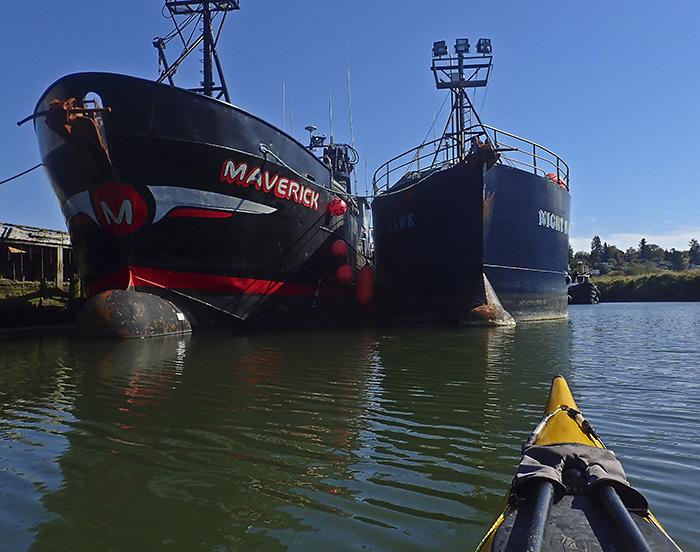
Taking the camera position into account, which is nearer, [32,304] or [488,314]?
[488,314]

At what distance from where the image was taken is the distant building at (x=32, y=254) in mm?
17031

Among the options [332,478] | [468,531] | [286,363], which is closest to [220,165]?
[286,363]

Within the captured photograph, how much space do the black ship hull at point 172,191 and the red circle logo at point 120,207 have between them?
22 mm

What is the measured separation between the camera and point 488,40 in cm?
2112

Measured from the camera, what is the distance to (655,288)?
194 feet

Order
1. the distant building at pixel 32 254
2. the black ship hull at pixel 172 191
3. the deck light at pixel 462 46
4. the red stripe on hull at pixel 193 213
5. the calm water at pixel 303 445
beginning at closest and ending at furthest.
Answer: the calm water at pixel 303 445
the black ship hull at pixel 172 191
the red stripe on hull at pixel 193 213
the distant building at pixel 32 254
the deck light at pixel 462 46

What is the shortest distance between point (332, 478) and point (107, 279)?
35.8ft

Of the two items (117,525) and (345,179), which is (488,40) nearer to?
(345,179)

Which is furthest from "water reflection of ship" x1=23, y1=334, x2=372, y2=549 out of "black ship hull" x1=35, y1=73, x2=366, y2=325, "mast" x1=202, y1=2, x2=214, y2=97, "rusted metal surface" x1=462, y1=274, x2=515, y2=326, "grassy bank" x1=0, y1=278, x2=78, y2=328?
"mast" x1=202, y1=2, x2=214, y2=97

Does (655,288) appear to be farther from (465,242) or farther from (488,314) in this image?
(488,314)

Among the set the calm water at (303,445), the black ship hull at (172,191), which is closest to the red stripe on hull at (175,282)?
the black ship hull at (172,191)

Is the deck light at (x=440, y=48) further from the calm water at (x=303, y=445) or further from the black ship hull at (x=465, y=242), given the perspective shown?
the calm water at (x=303, y=445)

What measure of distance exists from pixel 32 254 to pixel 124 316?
9.71 metres

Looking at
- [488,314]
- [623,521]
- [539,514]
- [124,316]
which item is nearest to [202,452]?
[539,514]
